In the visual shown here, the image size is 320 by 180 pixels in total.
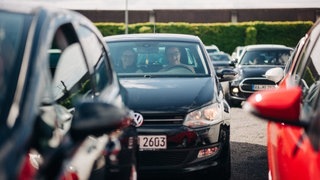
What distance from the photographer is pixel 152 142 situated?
5.25 m

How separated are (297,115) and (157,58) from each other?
4430 mm

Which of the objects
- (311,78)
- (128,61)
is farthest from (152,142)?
(311,78)

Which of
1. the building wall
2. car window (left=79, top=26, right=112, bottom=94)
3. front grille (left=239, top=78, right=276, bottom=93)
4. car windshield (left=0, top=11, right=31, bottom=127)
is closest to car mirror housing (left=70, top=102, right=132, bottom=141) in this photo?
car windshield (left=0, top=11, right=31, bottom=127)

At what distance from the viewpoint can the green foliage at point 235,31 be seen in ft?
140

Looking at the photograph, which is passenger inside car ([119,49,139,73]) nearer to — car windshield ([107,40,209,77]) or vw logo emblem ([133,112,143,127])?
car windshield ([107,40,209,77])

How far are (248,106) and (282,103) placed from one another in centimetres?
17

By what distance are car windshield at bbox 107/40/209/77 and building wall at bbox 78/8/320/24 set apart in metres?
49.8

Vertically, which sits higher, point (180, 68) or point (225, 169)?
point (180, 68)

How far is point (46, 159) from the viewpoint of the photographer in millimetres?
2133

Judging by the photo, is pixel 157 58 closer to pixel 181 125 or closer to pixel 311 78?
pixel 181 125

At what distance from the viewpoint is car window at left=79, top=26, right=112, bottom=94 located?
336 cm

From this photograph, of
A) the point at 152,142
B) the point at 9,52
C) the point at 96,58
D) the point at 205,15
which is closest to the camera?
the point at 9,52

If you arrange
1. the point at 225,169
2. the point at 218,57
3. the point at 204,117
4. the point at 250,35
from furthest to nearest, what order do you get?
the point at 250,35
the point at 218,57
the point at 225,169
the point at 204,117

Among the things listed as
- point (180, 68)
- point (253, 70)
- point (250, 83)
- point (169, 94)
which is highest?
point (180, 68)
